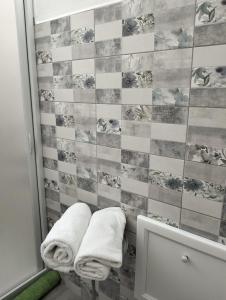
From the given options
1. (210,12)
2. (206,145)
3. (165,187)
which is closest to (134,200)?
(165,187)

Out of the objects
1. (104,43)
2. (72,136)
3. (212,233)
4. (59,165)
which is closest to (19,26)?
(104,43)

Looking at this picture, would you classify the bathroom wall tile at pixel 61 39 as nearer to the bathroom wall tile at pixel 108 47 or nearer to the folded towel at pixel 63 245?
the bathroom wall tile at pixel 108 47

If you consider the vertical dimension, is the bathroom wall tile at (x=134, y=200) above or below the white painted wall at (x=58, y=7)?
below

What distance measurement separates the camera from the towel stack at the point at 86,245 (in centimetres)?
83

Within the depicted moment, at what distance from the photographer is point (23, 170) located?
1.32 metres

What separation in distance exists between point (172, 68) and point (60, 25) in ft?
1.89

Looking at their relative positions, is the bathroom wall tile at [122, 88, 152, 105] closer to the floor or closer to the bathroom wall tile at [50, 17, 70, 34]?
the bathroom wall tile at [50, 17, 70, 34]

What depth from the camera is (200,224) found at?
2.92 ft

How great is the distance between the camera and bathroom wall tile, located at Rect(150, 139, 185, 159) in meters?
0.87

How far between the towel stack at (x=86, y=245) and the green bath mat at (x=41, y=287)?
571 millimetres

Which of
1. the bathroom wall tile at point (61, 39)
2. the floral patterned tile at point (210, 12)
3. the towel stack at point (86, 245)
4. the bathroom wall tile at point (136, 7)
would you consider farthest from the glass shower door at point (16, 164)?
the floral patterned tile at point (210, 12)

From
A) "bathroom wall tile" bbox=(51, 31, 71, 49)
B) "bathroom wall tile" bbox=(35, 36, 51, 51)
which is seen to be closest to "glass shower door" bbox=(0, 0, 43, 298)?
"bathroom wall tile" bbox=(35, 36, 51, 51)

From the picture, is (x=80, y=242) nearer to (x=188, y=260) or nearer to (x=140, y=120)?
(x=188, y=260)

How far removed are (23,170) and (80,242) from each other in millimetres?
590
